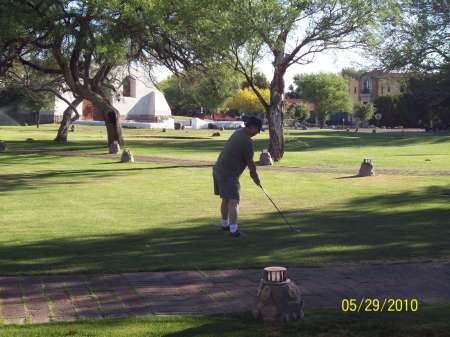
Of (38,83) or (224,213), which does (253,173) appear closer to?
(224,213)

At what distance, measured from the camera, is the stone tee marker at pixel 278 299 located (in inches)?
216

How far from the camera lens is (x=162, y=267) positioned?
26.3 ft

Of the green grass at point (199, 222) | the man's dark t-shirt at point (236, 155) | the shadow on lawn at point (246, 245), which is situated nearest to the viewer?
the shadow on lawn at point (246, 245)

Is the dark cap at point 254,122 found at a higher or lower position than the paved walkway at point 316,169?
higher

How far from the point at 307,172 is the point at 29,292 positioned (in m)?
16.9

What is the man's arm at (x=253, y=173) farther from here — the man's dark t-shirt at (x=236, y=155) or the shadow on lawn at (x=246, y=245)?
the shadow on lawn at (x=246, y=245)

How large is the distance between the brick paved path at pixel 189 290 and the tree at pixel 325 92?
297ft

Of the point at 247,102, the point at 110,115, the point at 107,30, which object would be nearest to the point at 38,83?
the point at 110,115

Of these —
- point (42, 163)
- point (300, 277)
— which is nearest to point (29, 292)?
point (300, 277)

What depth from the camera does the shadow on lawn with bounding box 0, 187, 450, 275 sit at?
8.23 meters

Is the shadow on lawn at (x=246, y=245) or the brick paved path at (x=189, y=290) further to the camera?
the shadow on lawn at (x=246, y=245)

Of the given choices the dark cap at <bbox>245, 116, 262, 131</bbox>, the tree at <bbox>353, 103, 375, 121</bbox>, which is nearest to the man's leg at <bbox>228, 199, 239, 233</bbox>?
the dark cap at <bbox>245, 116, 262, 131</bbox>

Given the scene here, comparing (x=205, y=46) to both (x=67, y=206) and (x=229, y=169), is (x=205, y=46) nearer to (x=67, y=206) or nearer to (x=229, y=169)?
(x=67, y=206)

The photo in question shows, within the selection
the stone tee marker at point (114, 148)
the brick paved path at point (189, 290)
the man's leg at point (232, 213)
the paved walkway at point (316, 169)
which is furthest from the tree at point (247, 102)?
the brick paved path at point (189, 290)
